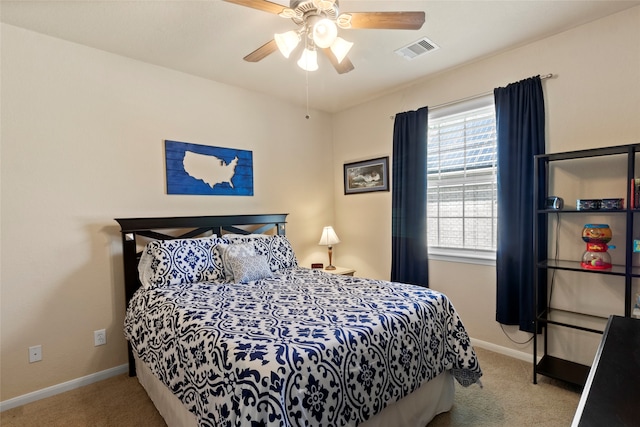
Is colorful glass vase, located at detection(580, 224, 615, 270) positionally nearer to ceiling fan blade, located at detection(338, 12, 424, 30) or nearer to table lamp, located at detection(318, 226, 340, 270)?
ceiling fan blade, located at detection(338, 12, 424, 30)

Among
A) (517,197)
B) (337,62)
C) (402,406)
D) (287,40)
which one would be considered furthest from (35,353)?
(517,197)

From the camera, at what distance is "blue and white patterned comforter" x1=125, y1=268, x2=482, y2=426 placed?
1.20m

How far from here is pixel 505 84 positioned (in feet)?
8.92

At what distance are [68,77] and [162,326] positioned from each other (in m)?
2.04

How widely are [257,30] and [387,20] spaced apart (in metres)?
1.06

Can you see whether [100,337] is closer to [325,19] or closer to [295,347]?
[295,347]

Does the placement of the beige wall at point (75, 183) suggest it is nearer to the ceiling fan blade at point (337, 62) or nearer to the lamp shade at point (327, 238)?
the lamp shade at point (327, 238)

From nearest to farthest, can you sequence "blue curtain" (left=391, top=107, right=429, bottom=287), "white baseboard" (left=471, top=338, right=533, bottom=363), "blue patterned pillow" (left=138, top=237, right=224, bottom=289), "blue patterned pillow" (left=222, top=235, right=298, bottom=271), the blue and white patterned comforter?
Result: the blue and white patterned comforter
"blue patterned pillow" (left=138, top=237, right=224, bottom=289)
"white baseboard" (left=471, top=338, right=533, bottom=363)
"blue patterned pillow" (left=222, top=235, right=298, bottom=271)
"blue curtain" (left=391, top=107, right=429, bottom=287)

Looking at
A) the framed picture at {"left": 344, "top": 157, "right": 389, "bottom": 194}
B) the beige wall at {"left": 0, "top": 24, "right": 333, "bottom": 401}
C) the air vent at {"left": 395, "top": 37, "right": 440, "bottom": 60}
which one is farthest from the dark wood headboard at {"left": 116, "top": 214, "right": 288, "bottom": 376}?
the air vent at {"left": 395, "top": 37, "right": 440, "bottom": 60}

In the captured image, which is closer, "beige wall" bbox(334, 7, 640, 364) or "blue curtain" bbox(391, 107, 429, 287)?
"beige wall" bbox(334, 7, 640, 364)

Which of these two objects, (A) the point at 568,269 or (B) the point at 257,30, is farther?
A: (B) the point at 257,30

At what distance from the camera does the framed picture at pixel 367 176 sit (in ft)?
12.0

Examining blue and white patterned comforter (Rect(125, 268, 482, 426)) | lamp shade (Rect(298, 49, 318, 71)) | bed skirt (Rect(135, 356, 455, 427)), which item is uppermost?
lamp shade (Rect(298, 49, 318, 71))

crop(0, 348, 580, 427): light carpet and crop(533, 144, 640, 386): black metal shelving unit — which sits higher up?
crop(533, 144, 640, 386): black metal shelving unit
